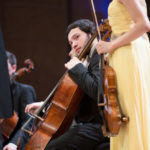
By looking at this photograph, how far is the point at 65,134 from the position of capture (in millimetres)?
1908

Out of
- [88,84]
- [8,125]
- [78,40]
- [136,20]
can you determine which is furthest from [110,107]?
[8,125]

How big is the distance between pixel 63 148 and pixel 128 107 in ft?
1.88

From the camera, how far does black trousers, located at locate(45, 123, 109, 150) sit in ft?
6.01

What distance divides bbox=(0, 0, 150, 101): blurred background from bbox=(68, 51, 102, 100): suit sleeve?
7.82ft

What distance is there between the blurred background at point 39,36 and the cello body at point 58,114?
91.4 inches

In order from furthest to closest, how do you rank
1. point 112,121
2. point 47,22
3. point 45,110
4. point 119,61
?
point 47,22 → point 45,110 → point 119,61 → point 112,121

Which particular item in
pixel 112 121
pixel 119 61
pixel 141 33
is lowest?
pixel 112 121

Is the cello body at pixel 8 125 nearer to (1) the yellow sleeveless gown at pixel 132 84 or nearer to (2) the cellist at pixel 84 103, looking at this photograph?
(2) the cellist at pixel 84 103

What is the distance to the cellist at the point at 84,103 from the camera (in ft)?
5.69

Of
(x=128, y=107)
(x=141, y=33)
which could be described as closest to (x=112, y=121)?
(x=128, y=107)

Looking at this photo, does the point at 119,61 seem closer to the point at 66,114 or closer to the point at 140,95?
the point at 140,95

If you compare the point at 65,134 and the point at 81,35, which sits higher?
the point at 81,35

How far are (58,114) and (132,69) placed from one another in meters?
0.60

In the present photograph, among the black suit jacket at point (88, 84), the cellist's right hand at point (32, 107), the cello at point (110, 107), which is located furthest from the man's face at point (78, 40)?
the cello at point (110, 107)
